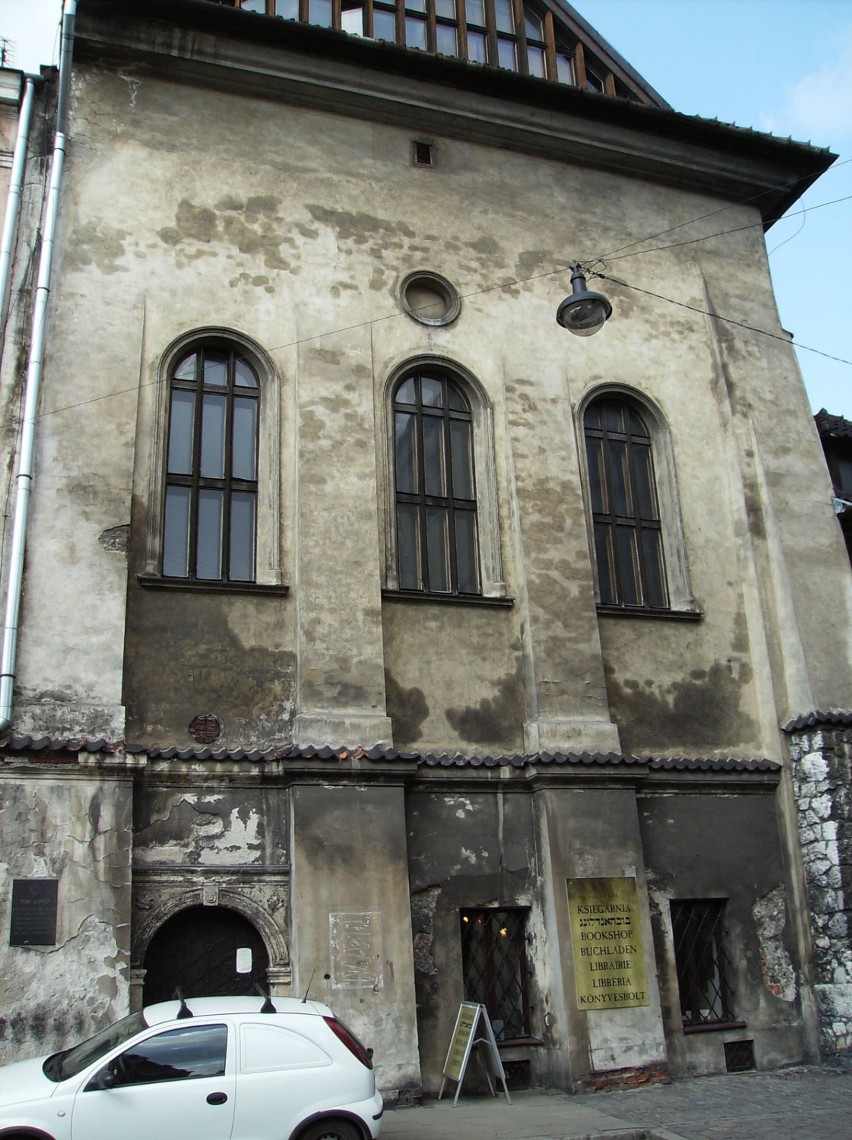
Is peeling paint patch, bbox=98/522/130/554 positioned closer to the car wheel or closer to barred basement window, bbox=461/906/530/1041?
barred basement window, bbox=461/906/530/1041

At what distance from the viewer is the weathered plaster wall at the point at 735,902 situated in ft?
39.4

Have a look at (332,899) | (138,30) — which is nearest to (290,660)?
(332,899)

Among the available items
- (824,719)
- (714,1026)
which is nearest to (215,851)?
(714,1026)

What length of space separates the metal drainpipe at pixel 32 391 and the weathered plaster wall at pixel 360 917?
3.22 meters

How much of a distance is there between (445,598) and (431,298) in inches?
173

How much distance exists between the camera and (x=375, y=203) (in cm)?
1442

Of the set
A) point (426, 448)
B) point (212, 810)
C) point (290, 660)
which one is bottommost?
point (212, 810)

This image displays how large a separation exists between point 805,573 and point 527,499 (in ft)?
12.7

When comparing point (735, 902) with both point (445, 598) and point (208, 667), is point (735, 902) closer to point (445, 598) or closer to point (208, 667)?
point (445, 598)

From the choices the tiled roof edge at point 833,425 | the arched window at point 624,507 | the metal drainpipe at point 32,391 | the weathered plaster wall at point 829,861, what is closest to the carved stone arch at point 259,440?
the metal drainpipe at point 32,391

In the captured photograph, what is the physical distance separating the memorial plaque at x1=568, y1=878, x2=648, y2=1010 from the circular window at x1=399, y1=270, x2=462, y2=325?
749 cm

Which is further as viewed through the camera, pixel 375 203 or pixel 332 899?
pixel 375 203

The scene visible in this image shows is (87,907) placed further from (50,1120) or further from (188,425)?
(188,425)

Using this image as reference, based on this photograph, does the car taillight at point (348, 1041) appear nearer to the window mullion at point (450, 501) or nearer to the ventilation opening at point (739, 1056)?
the ventilation opening at point (739, 1056)
